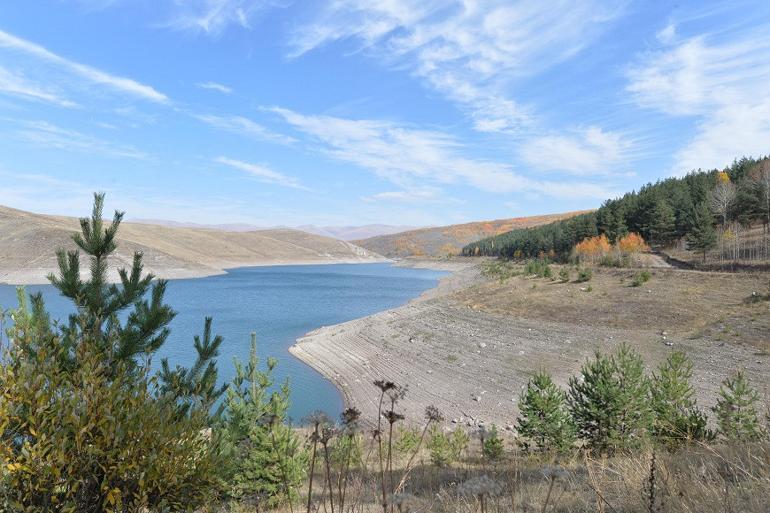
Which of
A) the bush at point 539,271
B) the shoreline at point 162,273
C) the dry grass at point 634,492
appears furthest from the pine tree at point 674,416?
the bush at point 539,271

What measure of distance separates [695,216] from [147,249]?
11989 cm

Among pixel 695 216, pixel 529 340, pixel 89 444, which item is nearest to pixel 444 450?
pixel 89 444

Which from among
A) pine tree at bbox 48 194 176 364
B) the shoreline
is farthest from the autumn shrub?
the shoreline

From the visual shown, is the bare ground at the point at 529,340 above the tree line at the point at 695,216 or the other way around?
the other way around

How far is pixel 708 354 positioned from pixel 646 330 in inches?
255

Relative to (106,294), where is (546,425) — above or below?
below

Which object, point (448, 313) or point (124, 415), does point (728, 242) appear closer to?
point (448, 313)

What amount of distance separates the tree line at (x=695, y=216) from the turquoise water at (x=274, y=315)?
39664 millimetres

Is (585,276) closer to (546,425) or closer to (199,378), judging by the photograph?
(546,425)

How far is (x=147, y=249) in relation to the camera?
11862 centimetres

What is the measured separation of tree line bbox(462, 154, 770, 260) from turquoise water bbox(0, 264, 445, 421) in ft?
130

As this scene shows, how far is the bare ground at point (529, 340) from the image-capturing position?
82.8 feet

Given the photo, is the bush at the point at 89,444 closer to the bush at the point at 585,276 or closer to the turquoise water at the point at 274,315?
the turquoise water at the point at 274,315

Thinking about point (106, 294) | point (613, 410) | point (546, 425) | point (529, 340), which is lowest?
point (529, 340)
